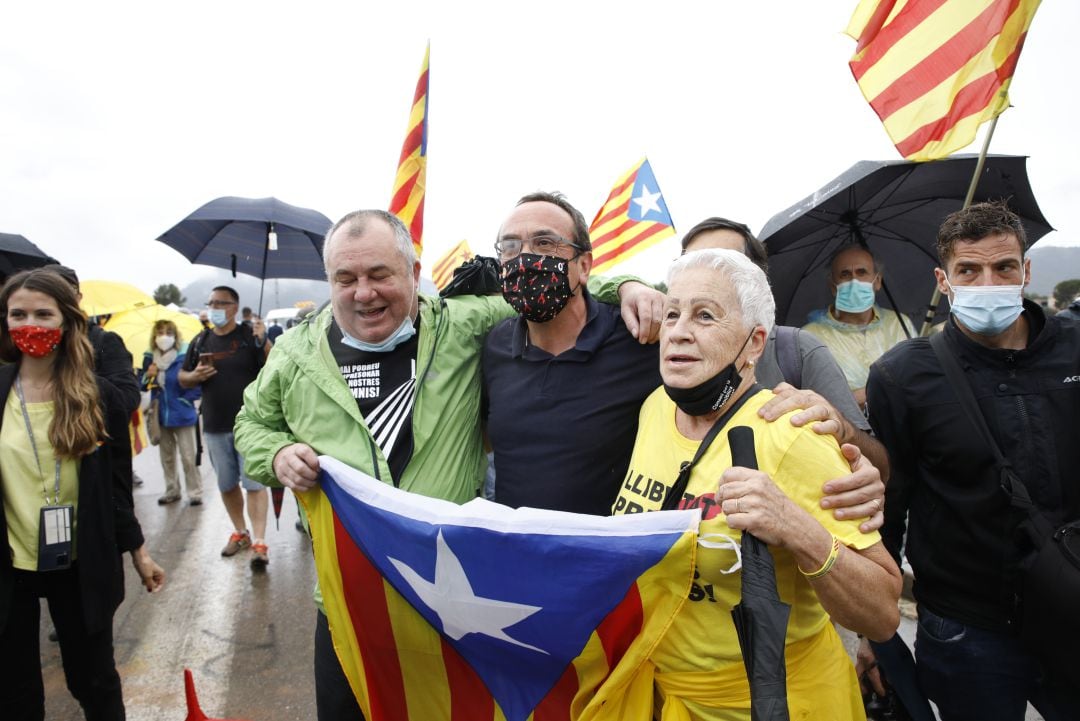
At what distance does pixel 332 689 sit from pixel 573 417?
1321 millimetres

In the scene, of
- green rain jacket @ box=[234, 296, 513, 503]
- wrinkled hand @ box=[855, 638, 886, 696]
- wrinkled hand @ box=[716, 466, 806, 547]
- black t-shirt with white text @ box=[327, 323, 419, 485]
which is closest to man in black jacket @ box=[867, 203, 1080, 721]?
Result: wrinkled hand @ box=[855, 638, 886, 696]

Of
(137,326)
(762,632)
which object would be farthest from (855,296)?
(137,326)

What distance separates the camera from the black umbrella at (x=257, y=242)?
5.67 meters

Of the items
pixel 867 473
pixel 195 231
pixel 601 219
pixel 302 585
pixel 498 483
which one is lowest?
pixel 302 585

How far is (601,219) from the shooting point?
8.02 metres

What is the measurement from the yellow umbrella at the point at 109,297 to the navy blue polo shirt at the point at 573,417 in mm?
9888

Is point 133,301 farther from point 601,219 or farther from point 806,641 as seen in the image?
point 806,641

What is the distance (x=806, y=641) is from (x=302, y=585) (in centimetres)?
412

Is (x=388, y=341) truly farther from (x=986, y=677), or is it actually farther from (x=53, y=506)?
(x=986, y=677)

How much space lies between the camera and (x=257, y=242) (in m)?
6.42

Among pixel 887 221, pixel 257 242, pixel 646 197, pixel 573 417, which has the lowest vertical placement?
pixel 573 417

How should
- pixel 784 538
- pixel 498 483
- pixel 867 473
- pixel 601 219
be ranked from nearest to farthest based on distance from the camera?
pixel 784 538 < pixel 867 473 < pixel 498 483 < pixel 601 219

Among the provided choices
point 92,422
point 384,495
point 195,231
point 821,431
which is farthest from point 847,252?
point 195,231

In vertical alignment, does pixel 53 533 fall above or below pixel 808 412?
below
